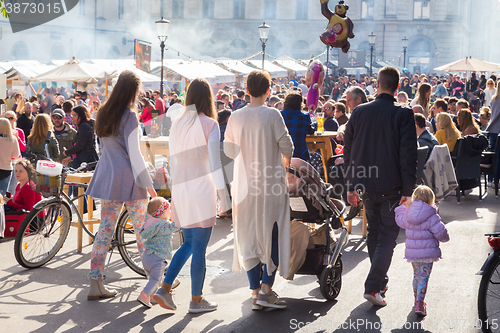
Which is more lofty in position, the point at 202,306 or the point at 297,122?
the point at 297,122

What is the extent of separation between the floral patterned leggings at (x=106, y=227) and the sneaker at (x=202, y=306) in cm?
91

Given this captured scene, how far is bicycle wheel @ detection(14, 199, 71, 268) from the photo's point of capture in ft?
18.8

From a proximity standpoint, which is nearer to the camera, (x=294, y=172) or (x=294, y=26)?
(x=294, y=172)

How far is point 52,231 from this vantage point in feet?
19.9

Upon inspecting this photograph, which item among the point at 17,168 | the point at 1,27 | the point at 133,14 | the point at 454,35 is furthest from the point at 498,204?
the point at 454,35

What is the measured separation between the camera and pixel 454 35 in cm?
6291

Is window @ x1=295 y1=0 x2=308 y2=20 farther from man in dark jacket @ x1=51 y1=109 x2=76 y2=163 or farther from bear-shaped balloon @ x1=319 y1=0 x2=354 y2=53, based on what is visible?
man in dark jacket @ x1=51 y1=109 x2=76 y2=163

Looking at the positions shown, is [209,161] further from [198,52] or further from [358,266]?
[198,52]

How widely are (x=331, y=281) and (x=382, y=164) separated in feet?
3.56

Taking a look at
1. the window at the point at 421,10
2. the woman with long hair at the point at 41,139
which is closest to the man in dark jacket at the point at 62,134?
the woman with long hair at the point at 41,139

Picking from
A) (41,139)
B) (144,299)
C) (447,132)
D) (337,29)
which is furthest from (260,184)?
(337,29)

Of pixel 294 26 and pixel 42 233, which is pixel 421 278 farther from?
pixel 294 26

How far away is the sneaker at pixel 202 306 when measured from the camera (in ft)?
15.2

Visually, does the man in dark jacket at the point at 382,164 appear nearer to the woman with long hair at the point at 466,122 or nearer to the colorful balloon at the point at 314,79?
the colorful balloon at the point at 314,79
